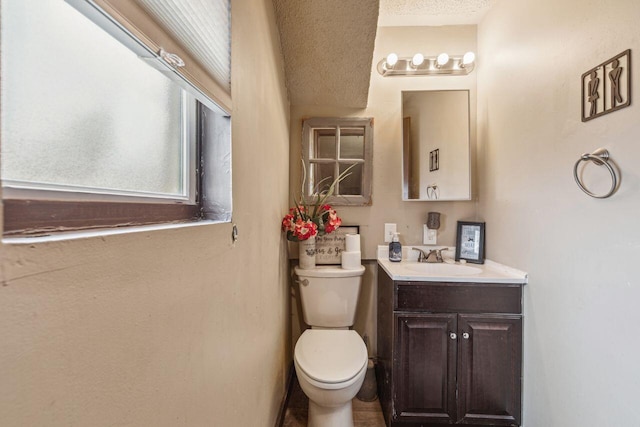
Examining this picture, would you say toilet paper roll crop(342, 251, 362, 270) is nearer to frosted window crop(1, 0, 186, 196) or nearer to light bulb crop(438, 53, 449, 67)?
frosted window crop(1, 0, 186, 196)

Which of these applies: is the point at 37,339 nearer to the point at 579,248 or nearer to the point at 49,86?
the point at 49,86

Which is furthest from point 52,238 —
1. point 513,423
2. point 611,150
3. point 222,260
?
point 513,423

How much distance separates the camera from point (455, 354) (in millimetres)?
1415

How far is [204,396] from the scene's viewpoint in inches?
25.5

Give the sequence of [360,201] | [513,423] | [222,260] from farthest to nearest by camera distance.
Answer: [360,201] < [513,423] < [222,260]

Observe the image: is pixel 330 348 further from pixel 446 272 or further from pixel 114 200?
pixel 114 200

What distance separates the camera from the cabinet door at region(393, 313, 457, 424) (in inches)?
55.7

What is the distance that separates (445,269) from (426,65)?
4.62 feet

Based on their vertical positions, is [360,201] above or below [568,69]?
below

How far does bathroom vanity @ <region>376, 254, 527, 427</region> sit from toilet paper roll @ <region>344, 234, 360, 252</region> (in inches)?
15.9

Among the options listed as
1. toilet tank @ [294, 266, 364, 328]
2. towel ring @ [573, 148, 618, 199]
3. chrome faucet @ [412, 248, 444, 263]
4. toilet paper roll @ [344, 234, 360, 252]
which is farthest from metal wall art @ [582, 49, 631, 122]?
toilet tank @ [294, 266, 364, 328]

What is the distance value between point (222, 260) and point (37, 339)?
0.47 metres

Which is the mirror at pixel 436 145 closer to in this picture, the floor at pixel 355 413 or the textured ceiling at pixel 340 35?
the textured ceiling at pixel 340 35

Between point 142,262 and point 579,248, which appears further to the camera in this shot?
point 579,248
